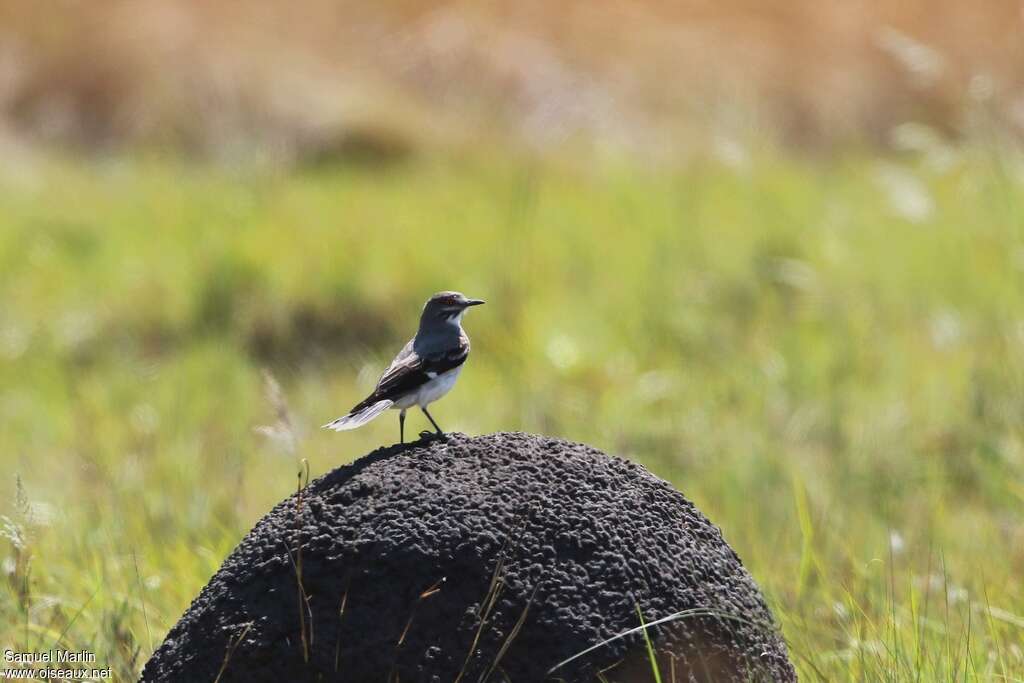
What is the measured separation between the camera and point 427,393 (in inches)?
158

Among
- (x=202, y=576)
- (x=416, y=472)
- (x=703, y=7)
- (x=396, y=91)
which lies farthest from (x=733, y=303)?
(x=703, y=7)

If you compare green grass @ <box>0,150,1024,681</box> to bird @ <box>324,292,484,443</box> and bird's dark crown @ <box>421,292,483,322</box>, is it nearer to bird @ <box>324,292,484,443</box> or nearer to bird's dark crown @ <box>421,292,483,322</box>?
bird @ <box>324,292,484,443</box>

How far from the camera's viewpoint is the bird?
394 centimetres

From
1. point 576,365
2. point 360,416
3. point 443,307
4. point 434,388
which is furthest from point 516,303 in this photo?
point 360,416

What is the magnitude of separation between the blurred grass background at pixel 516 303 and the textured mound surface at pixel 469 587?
0.36 metres

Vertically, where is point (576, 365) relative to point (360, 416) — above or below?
below

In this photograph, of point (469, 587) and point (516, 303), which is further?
point (516, 303)

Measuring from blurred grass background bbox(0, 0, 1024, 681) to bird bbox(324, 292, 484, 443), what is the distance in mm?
314

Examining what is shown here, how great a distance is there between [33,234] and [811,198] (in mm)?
6840

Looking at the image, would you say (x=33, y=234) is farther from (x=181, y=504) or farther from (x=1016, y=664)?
(x=1016, y=664)

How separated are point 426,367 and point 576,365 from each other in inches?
187

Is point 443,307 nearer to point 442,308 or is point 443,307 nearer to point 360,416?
point 442,308

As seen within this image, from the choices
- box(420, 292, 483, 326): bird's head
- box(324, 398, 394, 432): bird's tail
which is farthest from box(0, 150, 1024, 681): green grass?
box(420, 292, 483, 326): bird's head

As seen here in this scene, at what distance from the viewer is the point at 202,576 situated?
16.5 ft
